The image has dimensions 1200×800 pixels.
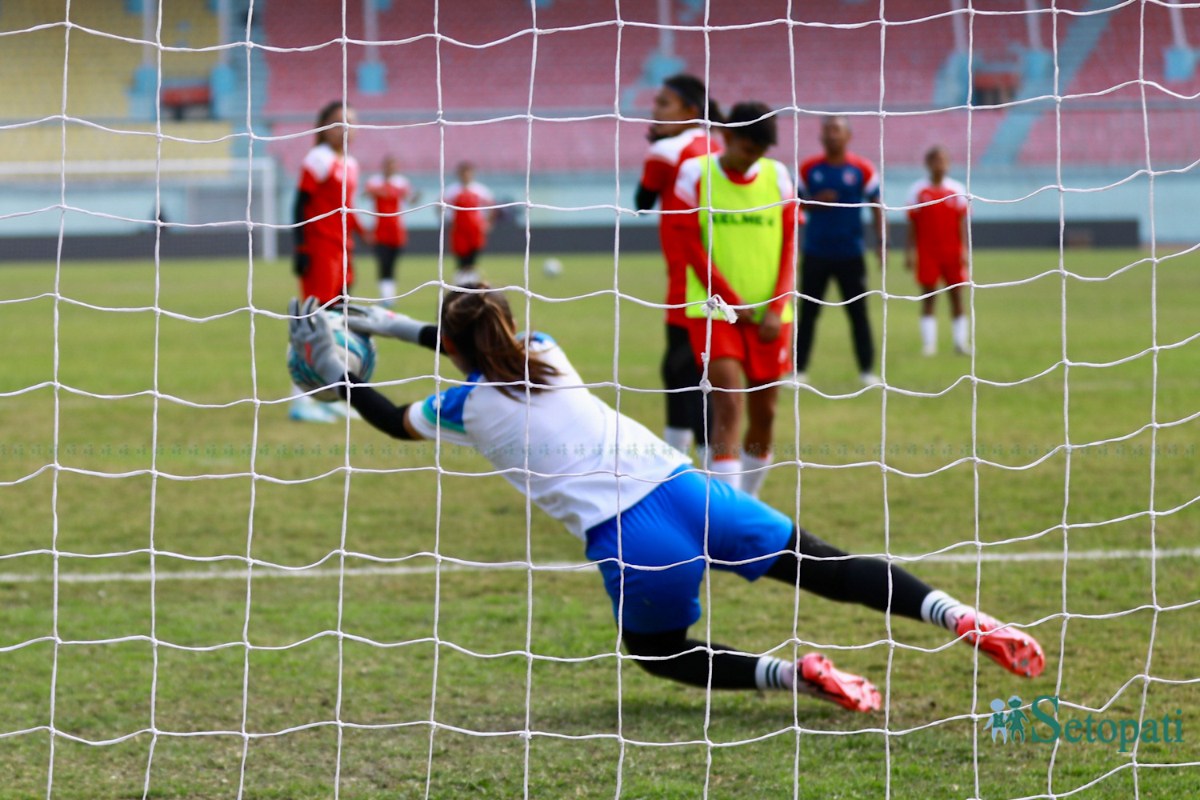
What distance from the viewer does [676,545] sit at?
340 cm

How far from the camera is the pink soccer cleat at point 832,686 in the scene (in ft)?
11.8

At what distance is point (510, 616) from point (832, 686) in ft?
4.32

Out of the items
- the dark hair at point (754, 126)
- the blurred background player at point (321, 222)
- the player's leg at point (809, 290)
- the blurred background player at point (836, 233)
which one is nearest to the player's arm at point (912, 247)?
the blurred background player at point (836, 233)

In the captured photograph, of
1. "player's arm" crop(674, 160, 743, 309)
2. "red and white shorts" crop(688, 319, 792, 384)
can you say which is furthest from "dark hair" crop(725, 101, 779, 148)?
"red and white shorts" crop(688, 319, 792, 384)

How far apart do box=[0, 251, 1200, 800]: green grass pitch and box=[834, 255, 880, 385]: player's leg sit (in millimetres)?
722

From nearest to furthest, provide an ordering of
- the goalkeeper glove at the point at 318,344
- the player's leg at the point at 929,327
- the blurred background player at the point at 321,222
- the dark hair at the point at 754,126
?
the goalkeeper glove at the point at 318,344, the dark hair at the point at 754,126, the blurred background player at the point at 321,222, the player's leg at the point at 929,327

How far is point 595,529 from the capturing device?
3.45 m

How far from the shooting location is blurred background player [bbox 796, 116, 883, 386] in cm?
900

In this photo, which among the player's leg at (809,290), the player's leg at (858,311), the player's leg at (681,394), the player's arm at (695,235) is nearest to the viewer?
the player's arm at (695,235)

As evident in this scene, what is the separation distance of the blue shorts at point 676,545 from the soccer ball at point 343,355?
31.0 inches

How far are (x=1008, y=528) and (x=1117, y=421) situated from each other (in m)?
2.80

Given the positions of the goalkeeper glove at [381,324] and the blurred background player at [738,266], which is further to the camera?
the blurred background player at [738,266]

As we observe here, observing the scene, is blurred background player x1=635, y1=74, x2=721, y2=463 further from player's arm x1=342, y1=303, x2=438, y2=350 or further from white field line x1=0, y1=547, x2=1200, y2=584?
player's arm x1=342, y1=303, x2=438, y2=350

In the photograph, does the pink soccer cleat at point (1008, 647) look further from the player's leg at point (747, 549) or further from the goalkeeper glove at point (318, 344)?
the goalkeeper glove at point (318, 344)
